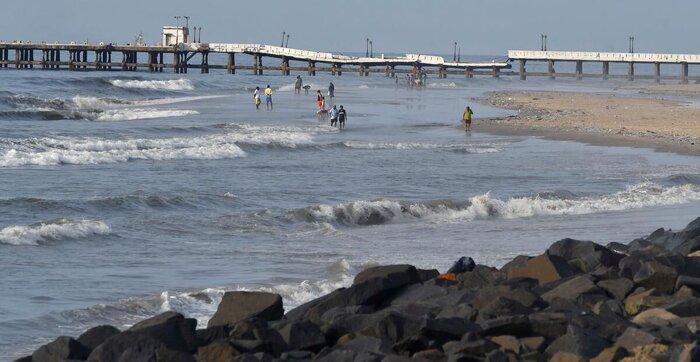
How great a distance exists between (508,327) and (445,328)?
40 centimetres

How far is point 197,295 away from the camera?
11.1m

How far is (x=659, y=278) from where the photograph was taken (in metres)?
9.00

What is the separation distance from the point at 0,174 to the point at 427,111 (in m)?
27.2

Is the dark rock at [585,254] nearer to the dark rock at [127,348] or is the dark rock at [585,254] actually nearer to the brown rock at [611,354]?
the brown rock at [611,354]

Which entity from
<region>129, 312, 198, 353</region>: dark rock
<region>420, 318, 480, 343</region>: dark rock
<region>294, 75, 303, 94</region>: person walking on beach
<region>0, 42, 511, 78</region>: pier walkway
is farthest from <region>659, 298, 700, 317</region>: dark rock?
<region>0, 42, 511, 78</region>: pier walkway

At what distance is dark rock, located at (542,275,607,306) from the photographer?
335 inches

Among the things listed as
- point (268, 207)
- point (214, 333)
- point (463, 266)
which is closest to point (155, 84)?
point (268, 207)

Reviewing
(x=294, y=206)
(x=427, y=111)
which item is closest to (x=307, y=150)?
(x=294, y=206)

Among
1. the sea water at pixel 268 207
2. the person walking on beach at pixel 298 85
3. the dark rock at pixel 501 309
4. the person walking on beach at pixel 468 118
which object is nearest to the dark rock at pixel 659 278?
the dark rock at pixel 501 309

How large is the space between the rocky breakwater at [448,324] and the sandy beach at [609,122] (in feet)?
64.8

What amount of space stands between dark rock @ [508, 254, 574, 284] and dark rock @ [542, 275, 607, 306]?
0.50 meters

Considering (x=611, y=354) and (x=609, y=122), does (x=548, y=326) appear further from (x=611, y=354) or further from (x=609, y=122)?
(x=609, y=122)

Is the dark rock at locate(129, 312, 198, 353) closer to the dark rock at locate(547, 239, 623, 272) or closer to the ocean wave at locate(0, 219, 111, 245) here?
the dark rock at locate(547, 239, 623, 272)

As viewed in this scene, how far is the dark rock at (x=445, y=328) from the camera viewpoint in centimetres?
723
